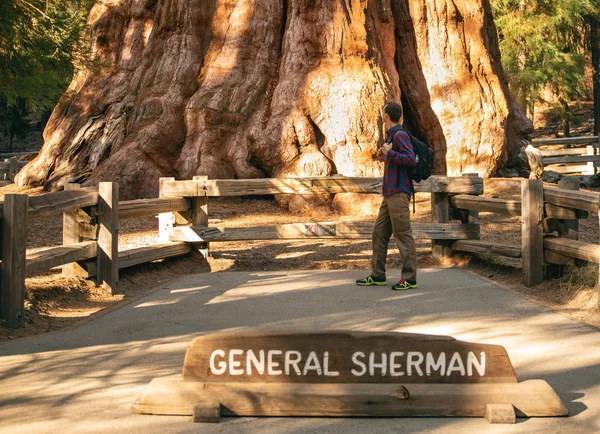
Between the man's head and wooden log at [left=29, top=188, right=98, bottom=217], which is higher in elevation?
the man's head

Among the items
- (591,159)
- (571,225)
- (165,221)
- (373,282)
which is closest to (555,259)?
(571,225)

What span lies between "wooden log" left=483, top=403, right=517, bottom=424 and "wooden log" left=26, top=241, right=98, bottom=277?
503 centimetres

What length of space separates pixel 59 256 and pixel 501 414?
18.6 ft

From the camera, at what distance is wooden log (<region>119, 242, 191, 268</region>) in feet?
36.4

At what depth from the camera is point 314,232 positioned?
40.4 feet

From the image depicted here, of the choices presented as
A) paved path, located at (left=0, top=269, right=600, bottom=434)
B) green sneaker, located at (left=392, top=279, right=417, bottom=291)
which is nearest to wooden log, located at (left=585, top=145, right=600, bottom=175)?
paved path, located at (left=0, top=269, right=600, bottom=434)

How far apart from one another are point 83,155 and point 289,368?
14.9 metres

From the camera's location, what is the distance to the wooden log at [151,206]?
36.7ft

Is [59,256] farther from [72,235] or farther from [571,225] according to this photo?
[571,225]

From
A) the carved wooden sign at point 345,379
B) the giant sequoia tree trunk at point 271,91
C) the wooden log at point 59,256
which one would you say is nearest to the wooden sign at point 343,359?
the carved wooden sign at point 345,379

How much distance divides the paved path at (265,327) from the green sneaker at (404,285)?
13 centimetres

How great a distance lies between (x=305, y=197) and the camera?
17266 millimetres

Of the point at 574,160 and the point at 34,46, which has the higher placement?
the point at 34,46

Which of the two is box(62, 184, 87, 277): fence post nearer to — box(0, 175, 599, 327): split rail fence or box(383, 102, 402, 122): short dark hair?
box(0, 175, 599, 327): split rail fence
